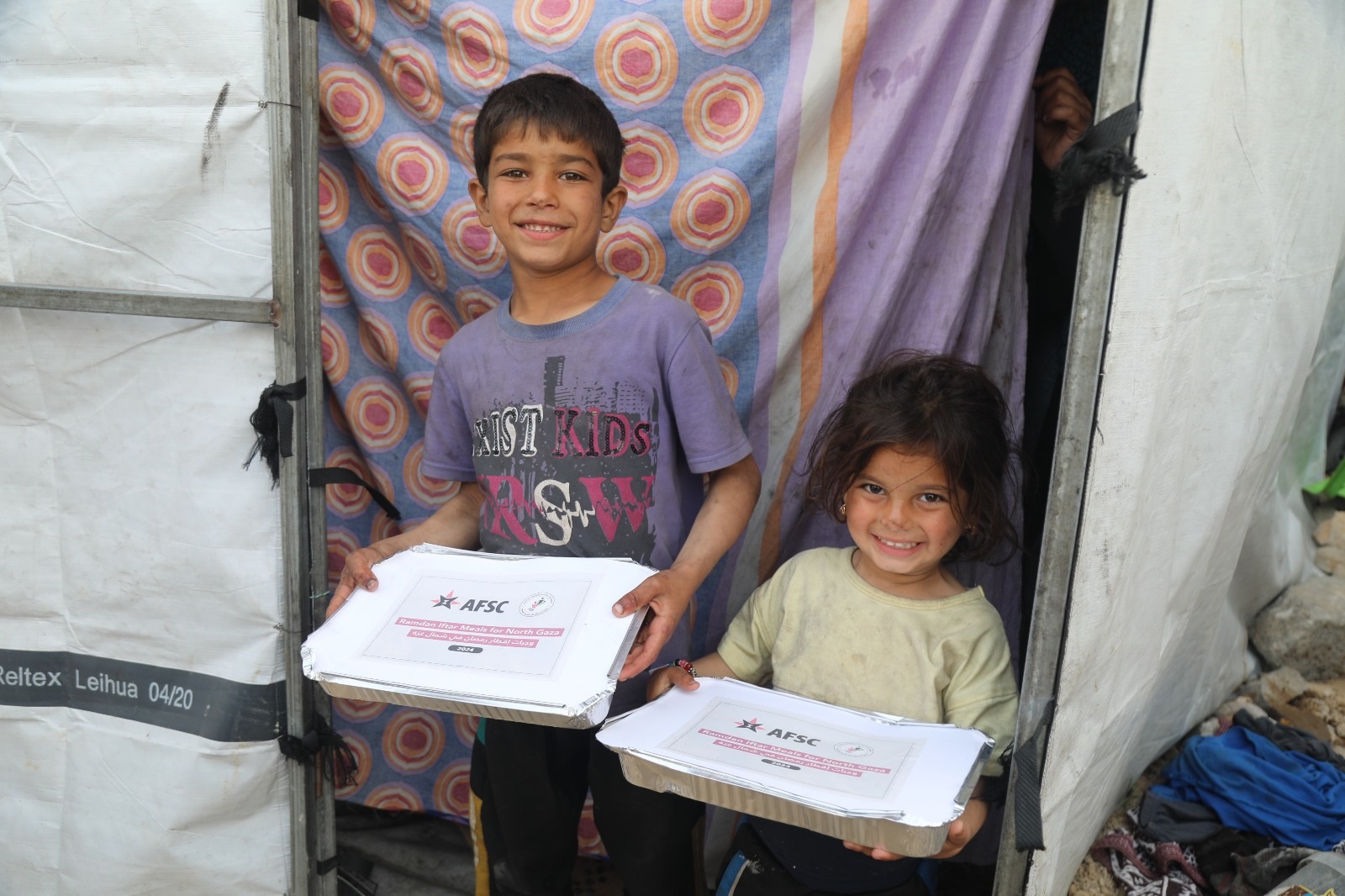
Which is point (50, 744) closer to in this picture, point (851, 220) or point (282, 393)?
point (282, 393)

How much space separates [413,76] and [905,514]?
131cm

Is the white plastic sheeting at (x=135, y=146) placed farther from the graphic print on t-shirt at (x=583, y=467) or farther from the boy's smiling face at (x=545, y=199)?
the graphic print on t-shirt at (x=583, y=467)

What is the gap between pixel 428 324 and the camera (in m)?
2.17

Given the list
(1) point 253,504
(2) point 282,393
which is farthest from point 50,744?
(2) point 282,393

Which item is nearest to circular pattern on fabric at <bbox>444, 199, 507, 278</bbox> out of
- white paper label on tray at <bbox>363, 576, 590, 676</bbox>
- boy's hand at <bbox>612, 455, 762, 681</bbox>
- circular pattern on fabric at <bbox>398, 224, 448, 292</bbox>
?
circular pattern on fabric at <bbox>398, 224, 448, 292</bbox>

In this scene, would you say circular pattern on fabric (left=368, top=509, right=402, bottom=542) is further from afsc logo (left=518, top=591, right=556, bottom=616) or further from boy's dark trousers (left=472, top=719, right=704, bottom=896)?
afsc logo (left=518, top=591, right=556, bottom=616)

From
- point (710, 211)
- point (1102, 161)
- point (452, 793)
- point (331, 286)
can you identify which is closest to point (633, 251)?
point (710, 211)

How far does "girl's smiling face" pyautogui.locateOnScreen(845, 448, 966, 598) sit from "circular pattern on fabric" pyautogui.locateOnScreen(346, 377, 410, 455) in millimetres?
1114

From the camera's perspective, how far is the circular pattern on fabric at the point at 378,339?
214cm

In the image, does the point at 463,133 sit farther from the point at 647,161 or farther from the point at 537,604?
the point at 537,604

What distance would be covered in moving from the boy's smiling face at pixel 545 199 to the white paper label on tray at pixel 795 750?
74cm

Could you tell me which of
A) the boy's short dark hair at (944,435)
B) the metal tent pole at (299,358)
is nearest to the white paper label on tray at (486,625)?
the metal tent pole at (299,358)

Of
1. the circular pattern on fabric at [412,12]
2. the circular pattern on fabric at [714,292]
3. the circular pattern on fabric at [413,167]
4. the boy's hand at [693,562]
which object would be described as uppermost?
the circular pattern on fabric at [412,12]

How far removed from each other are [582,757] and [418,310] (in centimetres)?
103
